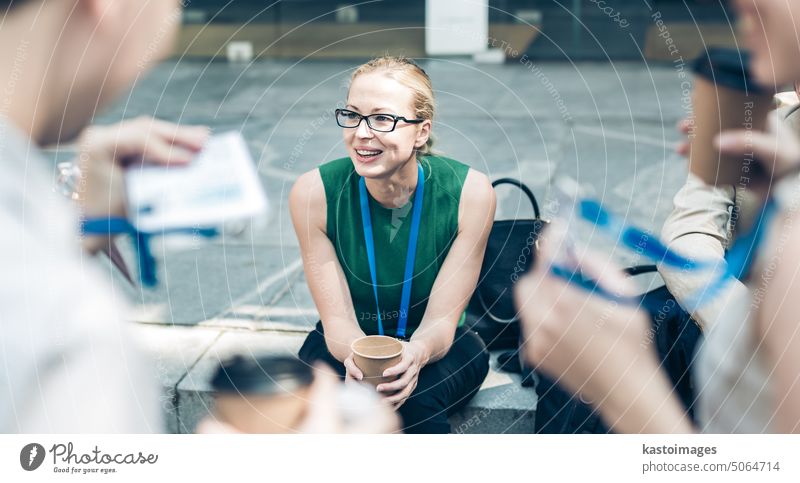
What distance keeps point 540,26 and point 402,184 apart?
3.97m

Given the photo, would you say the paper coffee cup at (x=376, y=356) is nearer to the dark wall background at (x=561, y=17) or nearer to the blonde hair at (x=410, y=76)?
the blonde hair at (x=410, y=76)

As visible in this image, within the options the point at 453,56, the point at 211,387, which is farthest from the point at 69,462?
the point at 453,56

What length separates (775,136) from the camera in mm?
1454

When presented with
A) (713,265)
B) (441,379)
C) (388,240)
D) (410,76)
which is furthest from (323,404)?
(713,265)

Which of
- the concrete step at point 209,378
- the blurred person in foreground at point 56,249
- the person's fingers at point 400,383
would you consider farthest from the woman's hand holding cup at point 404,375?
the blurred person in foreground at point 56,249

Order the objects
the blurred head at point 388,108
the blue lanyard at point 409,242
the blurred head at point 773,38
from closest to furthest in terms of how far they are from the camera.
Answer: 1. the blurred head at point 773,38
2. the blurred head at point 388,108
3. the blue lanyard at point 409,242

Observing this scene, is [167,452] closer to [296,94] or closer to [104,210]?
[104,210]

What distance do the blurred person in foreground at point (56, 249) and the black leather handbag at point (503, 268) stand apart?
1.09m

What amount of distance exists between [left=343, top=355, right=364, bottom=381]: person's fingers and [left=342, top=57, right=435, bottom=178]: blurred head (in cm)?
37

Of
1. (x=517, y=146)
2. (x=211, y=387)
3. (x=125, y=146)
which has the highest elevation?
(x=125, y=146)

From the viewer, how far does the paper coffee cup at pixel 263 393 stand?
168 cm

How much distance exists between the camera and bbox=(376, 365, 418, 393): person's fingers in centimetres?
161

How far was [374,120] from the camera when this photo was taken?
1.64 m

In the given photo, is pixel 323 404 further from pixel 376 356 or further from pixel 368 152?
pixel 368 152
